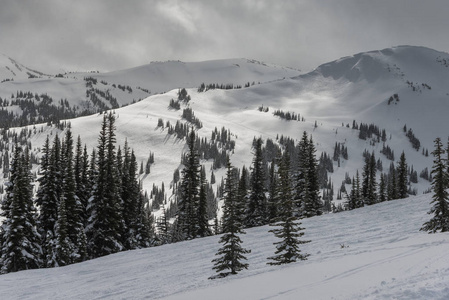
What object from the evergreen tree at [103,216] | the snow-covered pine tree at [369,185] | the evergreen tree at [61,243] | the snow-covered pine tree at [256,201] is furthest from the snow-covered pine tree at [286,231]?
the snow-covered pine tree at [369,185]

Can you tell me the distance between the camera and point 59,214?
3438 centimetres

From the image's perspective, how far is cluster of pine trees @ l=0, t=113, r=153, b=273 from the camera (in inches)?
1341

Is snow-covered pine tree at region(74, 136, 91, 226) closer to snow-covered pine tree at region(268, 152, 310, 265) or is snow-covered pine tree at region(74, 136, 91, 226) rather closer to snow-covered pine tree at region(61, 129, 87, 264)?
snow-covered pine tree at region(61, 129, 87, 264)

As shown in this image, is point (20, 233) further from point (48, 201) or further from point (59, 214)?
point (48, 201)

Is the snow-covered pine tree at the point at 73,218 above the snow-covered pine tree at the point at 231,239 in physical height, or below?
below

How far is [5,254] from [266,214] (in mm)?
34253

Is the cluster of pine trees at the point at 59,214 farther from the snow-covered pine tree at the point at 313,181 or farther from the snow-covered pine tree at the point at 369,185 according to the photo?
the snow-covered pine tree at the point at 369,185

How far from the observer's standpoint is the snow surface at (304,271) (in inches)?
344

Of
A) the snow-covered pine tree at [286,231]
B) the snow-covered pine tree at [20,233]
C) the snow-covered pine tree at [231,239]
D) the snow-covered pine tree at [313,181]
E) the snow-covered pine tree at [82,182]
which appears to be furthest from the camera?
the snow-covered pine tree at [313,181]

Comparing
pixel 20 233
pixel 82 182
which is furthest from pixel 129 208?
pixel 20 233

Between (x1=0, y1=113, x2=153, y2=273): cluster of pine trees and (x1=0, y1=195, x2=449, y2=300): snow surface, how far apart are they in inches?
355

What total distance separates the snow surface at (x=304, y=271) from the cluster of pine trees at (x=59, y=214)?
29.6ft

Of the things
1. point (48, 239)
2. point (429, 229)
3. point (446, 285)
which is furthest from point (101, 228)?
point (446, 285)

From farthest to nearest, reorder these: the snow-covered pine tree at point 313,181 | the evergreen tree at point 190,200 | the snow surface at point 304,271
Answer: the snow-covered pine tree at point 313,181
the evergreen tree at point 190,200
the snow surface at point 304,271
